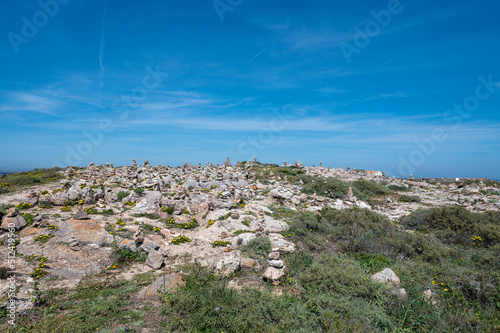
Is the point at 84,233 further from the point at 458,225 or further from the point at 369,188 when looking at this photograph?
the point at 369,188

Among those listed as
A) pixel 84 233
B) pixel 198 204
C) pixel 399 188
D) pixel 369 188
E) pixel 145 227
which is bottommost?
pixel 399 188

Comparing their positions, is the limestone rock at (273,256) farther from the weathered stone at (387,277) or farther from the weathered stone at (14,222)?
the weathered stone at (14,222)

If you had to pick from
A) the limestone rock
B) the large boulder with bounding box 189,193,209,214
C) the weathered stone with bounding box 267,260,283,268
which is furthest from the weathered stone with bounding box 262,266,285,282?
the large boulder with bounding box 189,193,209,214

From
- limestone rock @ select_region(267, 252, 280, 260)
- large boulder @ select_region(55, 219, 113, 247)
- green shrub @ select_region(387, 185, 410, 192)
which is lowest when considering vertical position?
limestone rock @ select_region(267, 252, 280, 260)

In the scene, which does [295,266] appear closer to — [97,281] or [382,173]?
[97,281]

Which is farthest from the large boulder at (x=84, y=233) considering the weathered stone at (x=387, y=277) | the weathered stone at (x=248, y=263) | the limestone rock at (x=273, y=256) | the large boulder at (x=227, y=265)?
the weathered stone at (x=387, y=277)

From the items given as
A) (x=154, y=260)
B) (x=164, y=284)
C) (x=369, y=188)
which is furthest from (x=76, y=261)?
(x=369, y=188)

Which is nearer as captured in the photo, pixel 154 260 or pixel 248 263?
pixel 248 263

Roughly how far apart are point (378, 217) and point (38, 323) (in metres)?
13.1

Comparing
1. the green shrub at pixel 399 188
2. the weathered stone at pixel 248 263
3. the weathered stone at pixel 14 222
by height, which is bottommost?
the weathered stone at pixel 248 263

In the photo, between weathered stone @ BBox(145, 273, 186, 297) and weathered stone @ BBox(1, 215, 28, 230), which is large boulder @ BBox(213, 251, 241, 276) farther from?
weathered stone @ BBox(1, 215, 28, 230)

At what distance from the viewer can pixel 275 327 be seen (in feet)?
15.9

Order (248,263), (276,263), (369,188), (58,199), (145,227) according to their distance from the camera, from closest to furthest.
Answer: (276,263), (248,263), (145,227), (58,199), (369,188)

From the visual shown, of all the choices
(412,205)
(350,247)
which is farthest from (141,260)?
(412,205)
